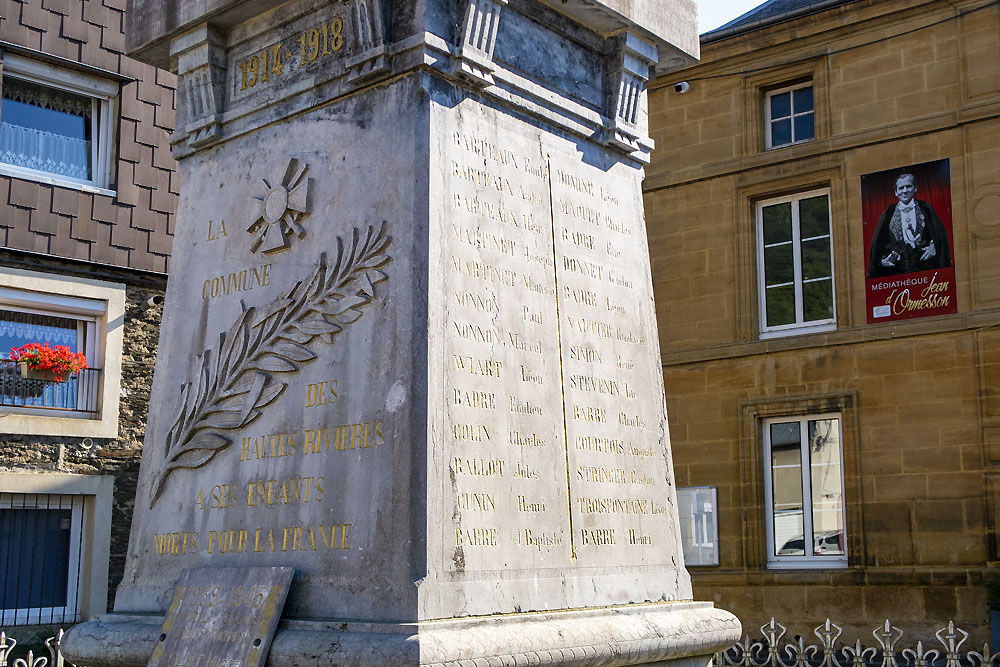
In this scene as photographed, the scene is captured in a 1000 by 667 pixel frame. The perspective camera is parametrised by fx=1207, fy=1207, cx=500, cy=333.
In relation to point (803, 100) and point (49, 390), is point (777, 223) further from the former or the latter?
point (49, 390)

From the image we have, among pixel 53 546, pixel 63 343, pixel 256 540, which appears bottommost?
pixel 53 546

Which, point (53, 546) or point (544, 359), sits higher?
point (544, 359)

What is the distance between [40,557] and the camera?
15289 millimetres

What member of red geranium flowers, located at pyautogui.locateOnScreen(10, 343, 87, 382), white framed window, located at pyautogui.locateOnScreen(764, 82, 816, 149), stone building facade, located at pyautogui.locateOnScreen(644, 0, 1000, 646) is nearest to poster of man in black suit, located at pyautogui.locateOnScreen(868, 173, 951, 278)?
stone building facade, located at pyautogui.locateOnScreen(644, 0, 1000, 646)

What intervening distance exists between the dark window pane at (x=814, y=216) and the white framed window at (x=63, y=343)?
32.6ft

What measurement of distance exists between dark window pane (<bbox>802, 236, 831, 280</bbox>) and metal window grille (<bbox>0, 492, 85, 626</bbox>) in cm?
1082

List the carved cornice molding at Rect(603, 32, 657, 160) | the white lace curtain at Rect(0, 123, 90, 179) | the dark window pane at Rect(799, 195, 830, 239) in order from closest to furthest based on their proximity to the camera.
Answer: the carved cornice molding at Rect(603, 32, 657, 160) → the white lace curtain at Rect(0, 123, 90, 179) → the dark window pane at Rect(799, 195, 830, 239)

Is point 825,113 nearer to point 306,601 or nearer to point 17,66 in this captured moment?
point 17,66

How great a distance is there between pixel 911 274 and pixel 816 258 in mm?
1527

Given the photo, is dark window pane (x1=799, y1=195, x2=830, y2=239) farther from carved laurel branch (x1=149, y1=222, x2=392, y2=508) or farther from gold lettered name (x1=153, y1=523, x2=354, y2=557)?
gold lettered name (x1=153, y1=523, x2=354, y2=557)

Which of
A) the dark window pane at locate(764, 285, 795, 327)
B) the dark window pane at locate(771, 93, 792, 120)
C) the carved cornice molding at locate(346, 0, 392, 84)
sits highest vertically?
the dark window pane at locate(771, 93, 792, 120)

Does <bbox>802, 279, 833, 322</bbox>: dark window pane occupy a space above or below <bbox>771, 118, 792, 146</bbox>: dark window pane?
below

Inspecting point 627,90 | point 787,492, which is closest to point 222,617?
point 627,90

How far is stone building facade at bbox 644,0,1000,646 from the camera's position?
53.3 feet
